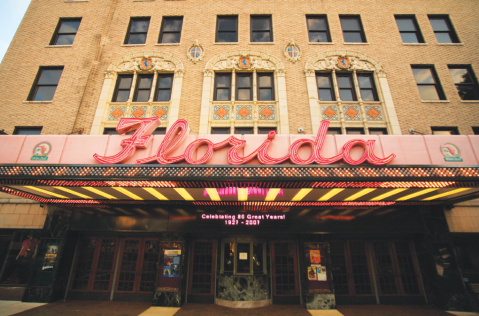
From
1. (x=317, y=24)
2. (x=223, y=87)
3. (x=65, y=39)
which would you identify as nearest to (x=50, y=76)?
(x=65, y=39)

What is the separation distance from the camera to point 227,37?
12891mm

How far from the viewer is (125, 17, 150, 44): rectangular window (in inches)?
511

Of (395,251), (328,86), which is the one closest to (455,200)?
(395,251)

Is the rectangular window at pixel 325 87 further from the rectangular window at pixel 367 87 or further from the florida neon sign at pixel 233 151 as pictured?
the florida neon sign at pixel 233 151

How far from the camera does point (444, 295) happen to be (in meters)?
8.30

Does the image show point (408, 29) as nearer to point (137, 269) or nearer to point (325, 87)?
point (325, 87)

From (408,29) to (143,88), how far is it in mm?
16267

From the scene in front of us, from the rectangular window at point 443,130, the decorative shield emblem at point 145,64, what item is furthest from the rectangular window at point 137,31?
the rectangular window at point 443,130

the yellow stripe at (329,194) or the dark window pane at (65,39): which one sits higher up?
the dark window pane at (65,39)

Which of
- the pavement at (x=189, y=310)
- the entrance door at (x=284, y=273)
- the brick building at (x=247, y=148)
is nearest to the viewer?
the brick building at (x=247, y=148)

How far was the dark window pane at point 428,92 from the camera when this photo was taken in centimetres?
1127

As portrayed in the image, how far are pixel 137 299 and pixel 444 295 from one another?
1273cm

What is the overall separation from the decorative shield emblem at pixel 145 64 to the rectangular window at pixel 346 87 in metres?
10.6

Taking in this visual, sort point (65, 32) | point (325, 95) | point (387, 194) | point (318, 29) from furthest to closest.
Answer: point (65, 32), point (318, 29), point (325, 95), point (387, 194)
